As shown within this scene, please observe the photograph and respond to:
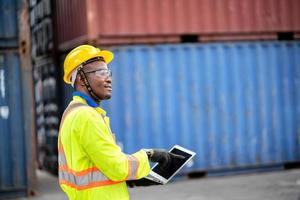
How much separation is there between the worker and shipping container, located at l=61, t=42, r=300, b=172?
Answer: 21.3 feet

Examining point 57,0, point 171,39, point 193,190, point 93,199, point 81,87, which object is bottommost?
point 193,190

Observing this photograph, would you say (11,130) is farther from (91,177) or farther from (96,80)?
(91,177)

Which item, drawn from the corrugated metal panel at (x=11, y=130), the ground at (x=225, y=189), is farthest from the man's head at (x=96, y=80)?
the corrugated metal panel at (x=11, y=130)

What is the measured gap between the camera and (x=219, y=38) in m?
10.2

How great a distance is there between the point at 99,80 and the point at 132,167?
50cm

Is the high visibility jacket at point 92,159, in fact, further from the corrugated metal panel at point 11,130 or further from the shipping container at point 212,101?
the shipping container at point 212,101

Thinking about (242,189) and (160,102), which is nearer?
(242,189)

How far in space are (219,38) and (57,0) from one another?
11.9 ft

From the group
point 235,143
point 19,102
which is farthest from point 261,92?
point 19,102

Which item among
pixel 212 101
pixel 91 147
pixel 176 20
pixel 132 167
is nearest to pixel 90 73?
pixel 91 147

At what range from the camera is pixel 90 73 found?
9.90 feet

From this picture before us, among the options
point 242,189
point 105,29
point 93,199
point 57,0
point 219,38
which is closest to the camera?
point 93,199

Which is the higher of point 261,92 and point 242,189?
point 261,92

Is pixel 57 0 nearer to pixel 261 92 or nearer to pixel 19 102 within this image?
pixel 19 102
